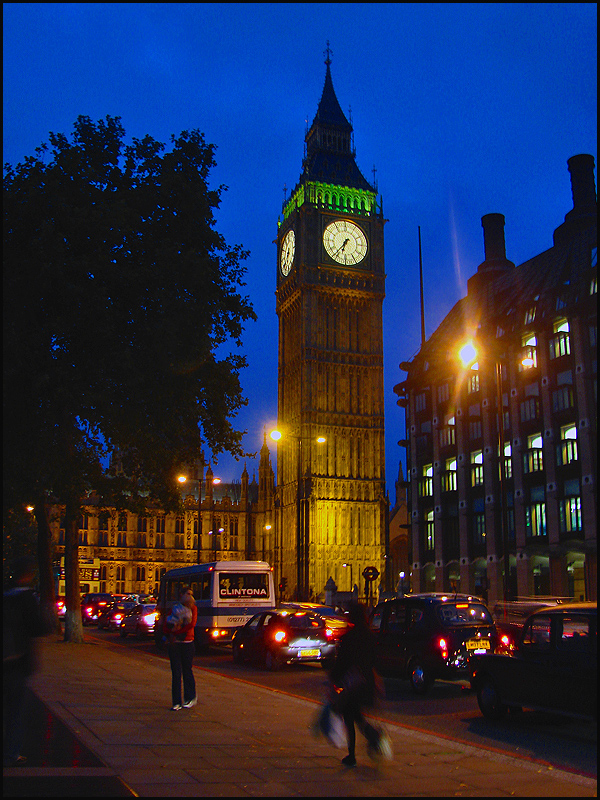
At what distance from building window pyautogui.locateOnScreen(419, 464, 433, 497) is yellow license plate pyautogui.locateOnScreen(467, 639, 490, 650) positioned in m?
49.8

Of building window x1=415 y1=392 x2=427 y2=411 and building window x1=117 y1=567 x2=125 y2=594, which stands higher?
building window x1=415 y1=392 x2=427 y2=411

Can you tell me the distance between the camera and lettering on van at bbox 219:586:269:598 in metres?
26.8

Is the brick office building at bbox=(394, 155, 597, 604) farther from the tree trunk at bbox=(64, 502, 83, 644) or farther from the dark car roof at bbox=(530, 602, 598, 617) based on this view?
the dark car roof at bbox=(530, 602, 598, 617)

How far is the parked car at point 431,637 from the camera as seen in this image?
49.1 ft

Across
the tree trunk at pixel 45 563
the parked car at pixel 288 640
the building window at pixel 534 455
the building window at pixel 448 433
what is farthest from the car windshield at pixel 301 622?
the building window at pixel 448 433

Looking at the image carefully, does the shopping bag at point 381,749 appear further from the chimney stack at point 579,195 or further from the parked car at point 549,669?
the chimney stack at point 579,195

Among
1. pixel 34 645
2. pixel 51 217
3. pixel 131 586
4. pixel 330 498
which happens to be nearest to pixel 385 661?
pixel 34 645

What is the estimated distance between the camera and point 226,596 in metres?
26.7

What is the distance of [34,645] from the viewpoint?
25.6 ft

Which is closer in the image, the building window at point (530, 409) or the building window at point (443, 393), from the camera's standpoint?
the building window at point (530, 409)

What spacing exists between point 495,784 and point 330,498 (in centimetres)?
7734

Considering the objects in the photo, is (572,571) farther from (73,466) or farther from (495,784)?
(495,784)

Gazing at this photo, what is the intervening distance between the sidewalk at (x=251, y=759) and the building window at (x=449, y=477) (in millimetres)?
49683

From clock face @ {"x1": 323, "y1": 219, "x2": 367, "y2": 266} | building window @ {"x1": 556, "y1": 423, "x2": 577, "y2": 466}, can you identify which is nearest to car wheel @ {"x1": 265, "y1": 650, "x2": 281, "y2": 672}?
building window @ {"x1": 556, "y1": 423, "x2": 577, "y2": 466}
